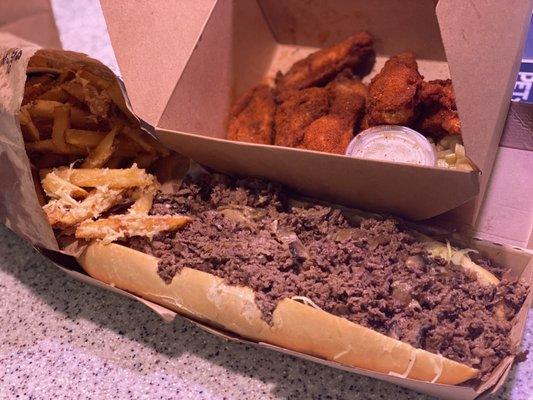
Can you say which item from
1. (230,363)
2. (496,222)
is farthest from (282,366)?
(496,222)

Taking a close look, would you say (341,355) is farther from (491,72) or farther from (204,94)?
(204,94)

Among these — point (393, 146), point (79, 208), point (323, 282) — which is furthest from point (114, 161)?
point (393, 146)

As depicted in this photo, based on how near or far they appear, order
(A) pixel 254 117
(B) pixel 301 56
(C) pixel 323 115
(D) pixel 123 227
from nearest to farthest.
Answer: (D) pixel 123 227 < (C) pixel 323 115 < (A) pixel 254 117 < (B) pixel 301 56

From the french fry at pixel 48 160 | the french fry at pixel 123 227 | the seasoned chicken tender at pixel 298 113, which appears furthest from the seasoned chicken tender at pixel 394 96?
the french fry at pixel 48 160

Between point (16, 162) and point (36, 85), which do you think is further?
point (36, 85)

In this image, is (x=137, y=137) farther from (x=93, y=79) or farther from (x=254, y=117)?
(x=254, y=117)

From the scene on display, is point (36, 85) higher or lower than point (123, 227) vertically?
higher
